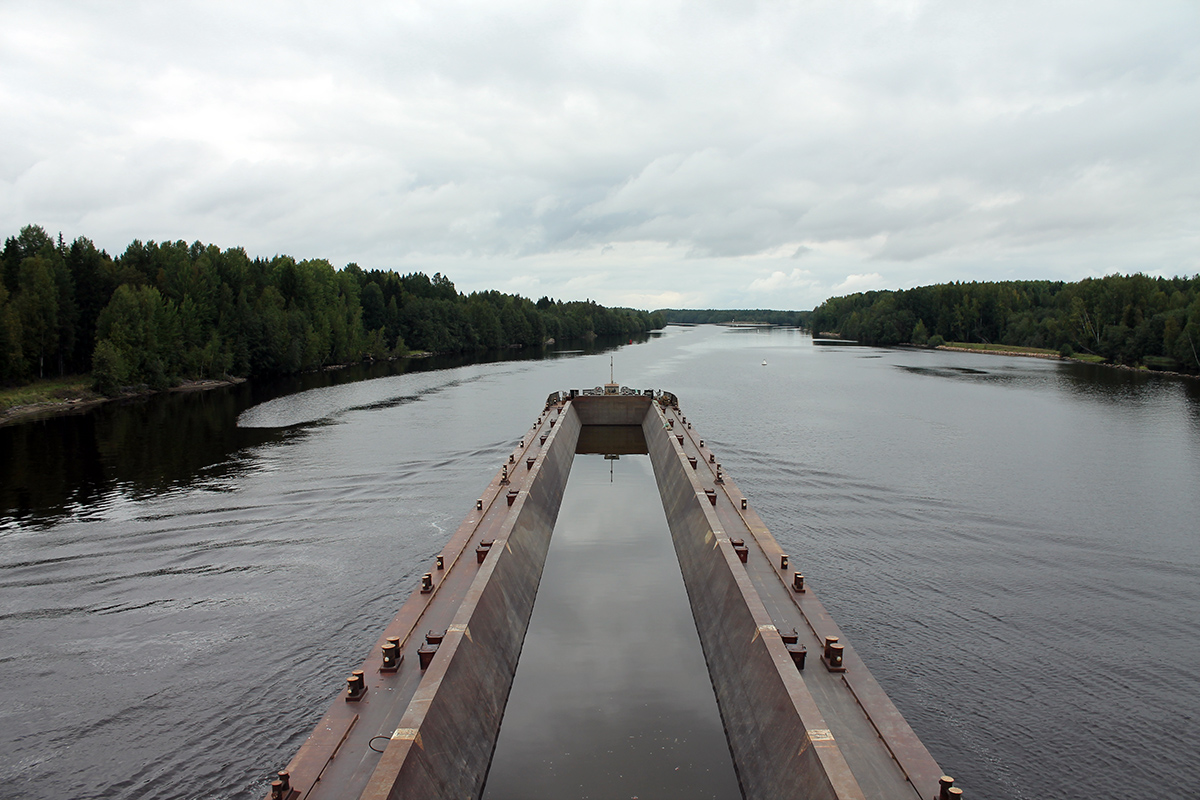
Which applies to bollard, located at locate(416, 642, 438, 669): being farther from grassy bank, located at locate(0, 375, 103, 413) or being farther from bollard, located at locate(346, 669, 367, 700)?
grassy bank, located at locate(0, 375, 103, 413)

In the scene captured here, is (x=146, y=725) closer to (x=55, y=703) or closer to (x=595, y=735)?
(x=55, y=703)

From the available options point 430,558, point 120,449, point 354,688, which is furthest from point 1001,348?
point 354,688

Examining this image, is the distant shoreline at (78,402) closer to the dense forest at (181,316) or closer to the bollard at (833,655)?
the dense forest at (181,316)

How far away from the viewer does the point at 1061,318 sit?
371ft

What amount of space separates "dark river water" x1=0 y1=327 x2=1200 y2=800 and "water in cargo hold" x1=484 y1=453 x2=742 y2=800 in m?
4.03

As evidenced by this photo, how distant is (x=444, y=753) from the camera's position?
10.6m

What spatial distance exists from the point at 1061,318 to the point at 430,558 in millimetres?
126651

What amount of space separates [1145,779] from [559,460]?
24.3 metres

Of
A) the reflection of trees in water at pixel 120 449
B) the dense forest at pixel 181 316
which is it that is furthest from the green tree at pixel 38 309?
the reflection of trees in water at pixel 120 449

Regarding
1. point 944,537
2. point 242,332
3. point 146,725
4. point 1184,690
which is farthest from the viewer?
point 242,332

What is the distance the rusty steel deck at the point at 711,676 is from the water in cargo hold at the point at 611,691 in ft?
1.40

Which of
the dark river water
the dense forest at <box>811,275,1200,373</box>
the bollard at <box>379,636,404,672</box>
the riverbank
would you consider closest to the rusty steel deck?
the bollard at <box>379,636,404,672</box>

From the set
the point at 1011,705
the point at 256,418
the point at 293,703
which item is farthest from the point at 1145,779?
the point at 256,418

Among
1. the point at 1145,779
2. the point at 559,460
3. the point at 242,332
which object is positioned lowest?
the point at 1145,779
